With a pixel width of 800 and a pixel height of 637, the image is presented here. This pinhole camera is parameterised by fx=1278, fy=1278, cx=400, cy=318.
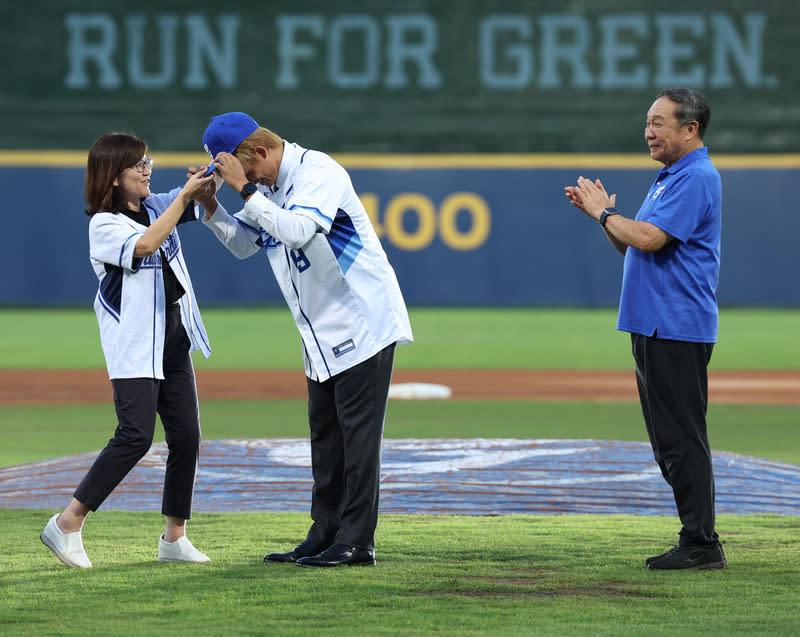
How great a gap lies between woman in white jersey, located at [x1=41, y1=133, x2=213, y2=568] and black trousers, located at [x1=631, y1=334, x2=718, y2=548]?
193 cm

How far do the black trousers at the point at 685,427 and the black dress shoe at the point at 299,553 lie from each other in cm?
151

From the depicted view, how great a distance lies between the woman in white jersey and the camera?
5.16 m

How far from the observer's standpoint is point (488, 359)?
1616cm

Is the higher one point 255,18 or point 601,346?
point 255,18

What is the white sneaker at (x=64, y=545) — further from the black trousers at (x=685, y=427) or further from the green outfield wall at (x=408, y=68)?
the green outfield wall at (x=408, y=68)

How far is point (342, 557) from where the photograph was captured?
5.21m

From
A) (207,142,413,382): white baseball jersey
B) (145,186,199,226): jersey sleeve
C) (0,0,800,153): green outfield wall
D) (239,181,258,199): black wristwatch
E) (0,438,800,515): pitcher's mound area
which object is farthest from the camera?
(0,0,800,153): green outfield wall

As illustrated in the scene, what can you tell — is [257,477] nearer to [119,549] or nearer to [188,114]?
[119,549]

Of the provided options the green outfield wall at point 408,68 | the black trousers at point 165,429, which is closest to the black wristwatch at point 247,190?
the black trousers at point 165,429

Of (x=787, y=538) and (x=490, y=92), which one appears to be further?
(x=490, y=92)

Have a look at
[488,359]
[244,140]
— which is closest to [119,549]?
[244,140]

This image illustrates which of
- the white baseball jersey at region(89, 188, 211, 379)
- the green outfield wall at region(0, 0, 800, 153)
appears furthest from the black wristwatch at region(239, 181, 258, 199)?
the green outfield wall at region(0, 0, 800, 153)

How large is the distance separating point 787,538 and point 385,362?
2036 millimetres

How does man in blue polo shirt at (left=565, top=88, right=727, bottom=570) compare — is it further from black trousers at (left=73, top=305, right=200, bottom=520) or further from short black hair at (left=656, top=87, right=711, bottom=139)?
black trousers at (left=73, top=305, right=200, bottom=520)
